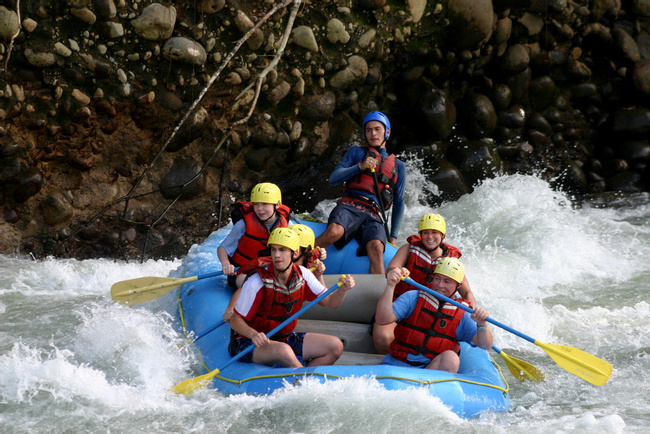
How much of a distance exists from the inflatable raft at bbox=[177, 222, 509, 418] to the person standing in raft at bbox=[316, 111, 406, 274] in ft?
0.38

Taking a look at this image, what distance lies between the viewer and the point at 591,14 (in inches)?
361

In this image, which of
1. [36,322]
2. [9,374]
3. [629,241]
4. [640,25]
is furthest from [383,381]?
[640,25]

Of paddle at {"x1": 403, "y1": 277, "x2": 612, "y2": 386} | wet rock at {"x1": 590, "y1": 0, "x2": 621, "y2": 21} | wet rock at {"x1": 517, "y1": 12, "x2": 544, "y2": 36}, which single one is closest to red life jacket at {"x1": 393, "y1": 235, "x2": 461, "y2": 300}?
paddle at {"x1": 403, "y1": 277, "x2": 612, "y2": 386}

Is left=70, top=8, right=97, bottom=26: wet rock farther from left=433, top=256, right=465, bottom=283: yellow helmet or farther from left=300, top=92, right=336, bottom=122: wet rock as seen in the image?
left=433, top=256, right=465, bottom=283: yellow helmet

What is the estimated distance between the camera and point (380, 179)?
16.9 feet

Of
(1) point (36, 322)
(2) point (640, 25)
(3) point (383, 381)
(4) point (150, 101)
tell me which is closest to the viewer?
(3) point (383, 381)

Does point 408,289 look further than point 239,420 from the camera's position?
Yes

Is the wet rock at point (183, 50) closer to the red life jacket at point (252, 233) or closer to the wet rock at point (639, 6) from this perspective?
the red life jacket at point (252, 233)

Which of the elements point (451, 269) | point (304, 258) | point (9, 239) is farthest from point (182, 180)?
point (451, 269)

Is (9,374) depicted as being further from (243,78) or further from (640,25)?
(640,25)

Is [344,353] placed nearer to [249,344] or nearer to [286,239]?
[249,344]

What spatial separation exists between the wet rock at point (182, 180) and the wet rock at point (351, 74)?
184 centimetres

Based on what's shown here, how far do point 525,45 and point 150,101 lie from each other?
203 inches

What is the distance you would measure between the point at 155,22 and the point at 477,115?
426cm
